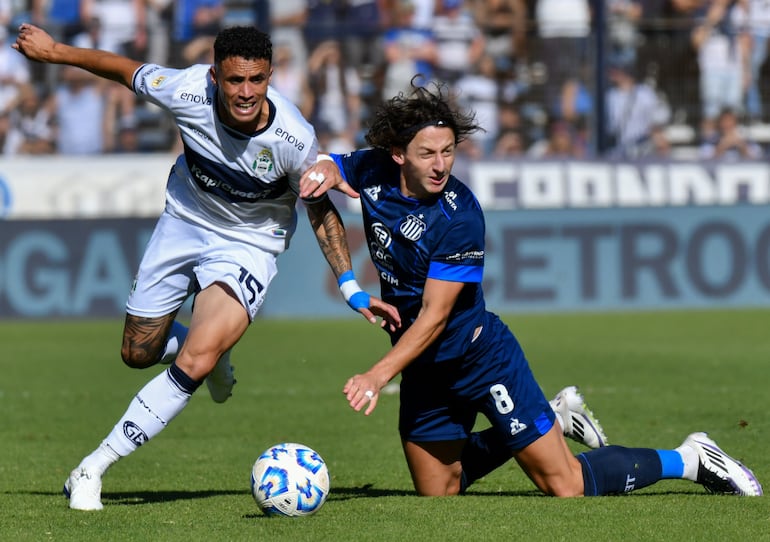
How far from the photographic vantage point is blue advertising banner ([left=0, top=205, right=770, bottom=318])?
55.7ft

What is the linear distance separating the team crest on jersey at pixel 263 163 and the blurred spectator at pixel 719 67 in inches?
524

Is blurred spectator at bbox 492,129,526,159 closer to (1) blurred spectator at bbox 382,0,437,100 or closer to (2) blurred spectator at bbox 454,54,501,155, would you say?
(2) blurred spectator at bbox 454,54,501,155

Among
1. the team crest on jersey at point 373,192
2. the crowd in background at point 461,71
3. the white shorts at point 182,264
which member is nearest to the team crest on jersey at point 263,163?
the white shorts at point 182,264

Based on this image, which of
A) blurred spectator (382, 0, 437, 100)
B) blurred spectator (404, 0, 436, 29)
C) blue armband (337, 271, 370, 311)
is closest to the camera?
blue armband (337, 271, 370, 311)

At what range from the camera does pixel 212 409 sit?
34.0ft

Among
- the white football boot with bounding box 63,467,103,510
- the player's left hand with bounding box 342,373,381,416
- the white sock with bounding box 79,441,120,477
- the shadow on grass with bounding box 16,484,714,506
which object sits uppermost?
the player's left hand with bounding box 342,373,381,416

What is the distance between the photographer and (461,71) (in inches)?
746

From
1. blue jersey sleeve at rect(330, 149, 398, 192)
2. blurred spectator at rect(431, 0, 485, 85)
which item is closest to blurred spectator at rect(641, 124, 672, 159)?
blurred spectator at rect(431, 0, 485, 85)

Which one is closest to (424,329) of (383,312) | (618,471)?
(383,312)

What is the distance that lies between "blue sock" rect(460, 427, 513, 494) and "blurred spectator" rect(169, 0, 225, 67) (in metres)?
12.1

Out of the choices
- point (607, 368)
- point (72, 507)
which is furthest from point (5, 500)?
point (607, 368)

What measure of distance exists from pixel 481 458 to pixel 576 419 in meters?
0.69

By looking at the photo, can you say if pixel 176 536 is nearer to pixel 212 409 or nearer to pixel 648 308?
pixel 212 409

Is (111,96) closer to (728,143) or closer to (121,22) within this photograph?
(121,22)
